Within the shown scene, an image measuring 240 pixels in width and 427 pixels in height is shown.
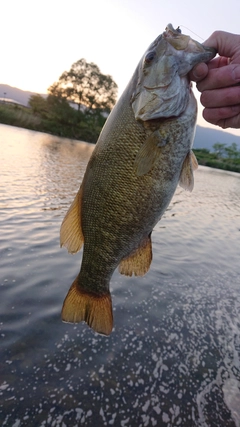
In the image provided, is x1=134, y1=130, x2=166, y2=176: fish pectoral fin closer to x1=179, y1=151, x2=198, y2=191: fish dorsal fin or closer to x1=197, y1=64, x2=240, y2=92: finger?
x1=179, y1=151, x2=198, y2=191: fish dorsal fin

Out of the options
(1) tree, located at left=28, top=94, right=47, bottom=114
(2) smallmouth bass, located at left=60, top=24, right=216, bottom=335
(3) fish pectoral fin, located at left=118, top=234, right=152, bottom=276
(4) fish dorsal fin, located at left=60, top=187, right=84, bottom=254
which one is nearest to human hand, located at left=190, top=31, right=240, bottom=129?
(2) smallmouth bass, located at left=60, top=24, right=216, bottom=335

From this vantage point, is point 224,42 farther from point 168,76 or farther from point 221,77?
point 168,76

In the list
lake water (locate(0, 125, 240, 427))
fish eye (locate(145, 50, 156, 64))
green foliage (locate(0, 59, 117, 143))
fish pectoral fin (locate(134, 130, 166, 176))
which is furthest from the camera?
green foliage (locate(0, 59, 117, 143))

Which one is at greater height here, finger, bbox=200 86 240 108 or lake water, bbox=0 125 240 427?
finger, bbox=200 86 240 108

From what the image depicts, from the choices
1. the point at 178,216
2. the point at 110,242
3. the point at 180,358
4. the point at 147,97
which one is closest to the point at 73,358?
the point at 180,358

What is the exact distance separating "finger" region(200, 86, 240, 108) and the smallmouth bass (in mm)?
167

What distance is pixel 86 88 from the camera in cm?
6919

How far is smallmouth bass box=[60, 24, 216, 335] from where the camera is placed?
2244mm

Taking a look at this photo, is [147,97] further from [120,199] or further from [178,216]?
[178,216]

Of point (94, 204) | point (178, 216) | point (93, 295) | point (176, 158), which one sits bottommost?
point (178, 216)

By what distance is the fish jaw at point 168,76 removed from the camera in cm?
224

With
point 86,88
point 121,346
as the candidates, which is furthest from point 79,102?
point 121,346

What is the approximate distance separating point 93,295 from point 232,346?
10.7 feet

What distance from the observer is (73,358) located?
3.96 m
